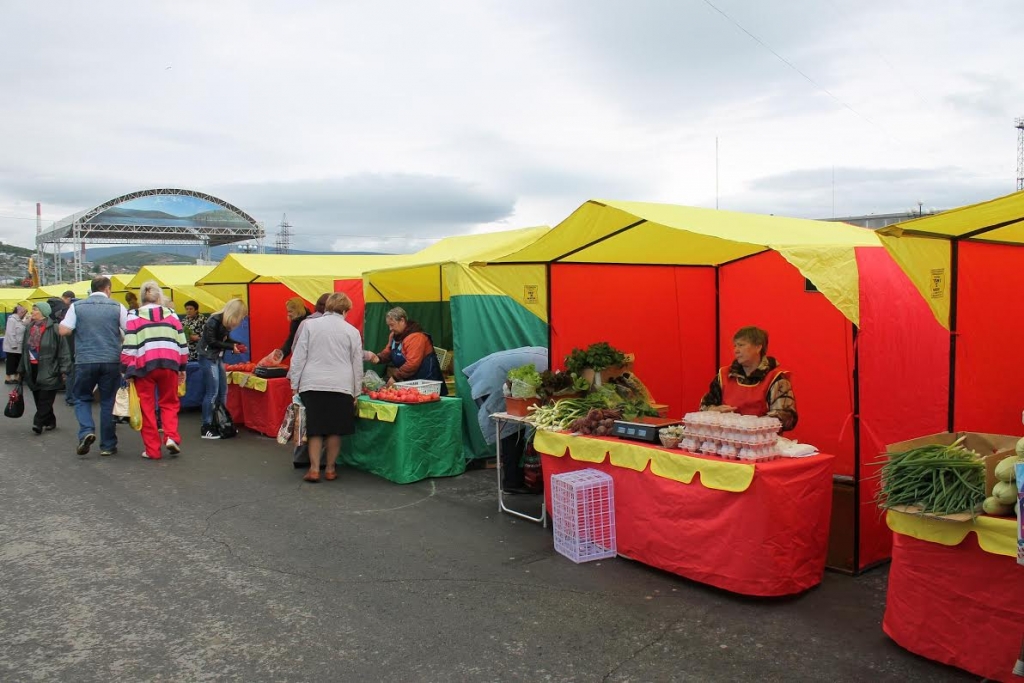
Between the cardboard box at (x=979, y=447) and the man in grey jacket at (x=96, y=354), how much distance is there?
7.62m

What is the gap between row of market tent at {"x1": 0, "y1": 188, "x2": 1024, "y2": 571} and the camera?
4500 millimetres

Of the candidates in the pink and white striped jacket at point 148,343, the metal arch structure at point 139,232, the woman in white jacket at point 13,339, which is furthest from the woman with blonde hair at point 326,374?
the metal arch structure at point 139,232

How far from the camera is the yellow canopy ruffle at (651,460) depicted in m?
4.11

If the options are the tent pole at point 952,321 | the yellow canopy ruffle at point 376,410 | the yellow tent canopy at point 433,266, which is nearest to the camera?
the tent pole at point 952,321

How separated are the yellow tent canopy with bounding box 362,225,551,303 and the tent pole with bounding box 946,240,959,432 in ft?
14.1

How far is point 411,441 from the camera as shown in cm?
708

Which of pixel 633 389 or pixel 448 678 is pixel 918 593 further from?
pixel 633 389

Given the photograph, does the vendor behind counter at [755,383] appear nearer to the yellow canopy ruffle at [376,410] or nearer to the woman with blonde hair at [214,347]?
the yellow canopy ruffle at [376,410]

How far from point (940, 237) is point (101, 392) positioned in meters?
8.06

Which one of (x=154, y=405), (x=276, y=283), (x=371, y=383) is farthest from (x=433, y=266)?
(x=276, y=283)

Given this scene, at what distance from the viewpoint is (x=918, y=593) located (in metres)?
3.43

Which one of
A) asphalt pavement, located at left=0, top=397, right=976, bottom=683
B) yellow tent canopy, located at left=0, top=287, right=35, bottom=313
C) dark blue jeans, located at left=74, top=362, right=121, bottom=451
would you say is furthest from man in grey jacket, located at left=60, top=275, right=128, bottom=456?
yellow tent canopy, located at left=0, top=287, right=35, bottom=313

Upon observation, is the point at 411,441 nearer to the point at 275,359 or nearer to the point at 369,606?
the point at 369,606

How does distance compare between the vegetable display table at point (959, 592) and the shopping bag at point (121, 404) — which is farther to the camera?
the shopping bag at point (121, 404)
